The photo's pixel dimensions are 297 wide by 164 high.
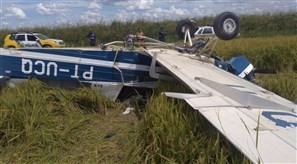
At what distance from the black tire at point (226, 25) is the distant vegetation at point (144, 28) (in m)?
27.7

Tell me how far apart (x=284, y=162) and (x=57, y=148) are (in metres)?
2.74

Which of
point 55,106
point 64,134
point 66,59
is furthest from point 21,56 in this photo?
point 64,134

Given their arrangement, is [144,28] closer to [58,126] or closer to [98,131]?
[98,131]

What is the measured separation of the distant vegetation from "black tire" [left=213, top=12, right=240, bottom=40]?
90.7ft

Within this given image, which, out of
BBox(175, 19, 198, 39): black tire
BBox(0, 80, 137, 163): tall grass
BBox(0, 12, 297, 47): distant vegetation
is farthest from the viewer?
BBox(0, 12, 297, 47): distant vegetation

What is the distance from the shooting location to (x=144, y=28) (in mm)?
36125

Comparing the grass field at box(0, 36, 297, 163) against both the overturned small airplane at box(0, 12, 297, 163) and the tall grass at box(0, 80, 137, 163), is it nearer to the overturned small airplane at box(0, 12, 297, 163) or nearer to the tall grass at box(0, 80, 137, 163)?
the tall grass at box(0, 80, 137, 163)

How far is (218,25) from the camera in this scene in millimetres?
6094

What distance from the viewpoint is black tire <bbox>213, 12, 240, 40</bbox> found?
6.09 m

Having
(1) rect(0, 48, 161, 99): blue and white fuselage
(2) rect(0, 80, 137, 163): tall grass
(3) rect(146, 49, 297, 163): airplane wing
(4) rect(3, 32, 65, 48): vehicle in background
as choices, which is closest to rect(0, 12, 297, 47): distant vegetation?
(4) rect(3, 32, 65, 48): vehicle in background

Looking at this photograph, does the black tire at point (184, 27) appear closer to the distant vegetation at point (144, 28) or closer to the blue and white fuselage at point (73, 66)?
the blue and white fuselage at point (73, 66)

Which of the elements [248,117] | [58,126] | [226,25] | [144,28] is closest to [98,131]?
[58,126]

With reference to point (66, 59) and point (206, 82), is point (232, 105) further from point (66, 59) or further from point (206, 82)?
point (66, 59)

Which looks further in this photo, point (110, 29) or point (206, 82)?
point (110, 29)
